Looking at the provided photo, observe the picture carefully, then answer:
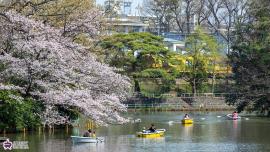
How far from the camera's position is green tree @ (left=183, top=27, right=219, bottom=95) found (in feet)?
202

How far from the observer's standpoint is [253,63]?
47938 mm

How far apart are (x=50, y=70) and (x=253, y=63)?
73.3 feet

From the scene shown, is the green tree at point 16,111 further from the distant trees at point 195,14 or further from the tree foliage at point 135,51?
the distant trees at point 195,14

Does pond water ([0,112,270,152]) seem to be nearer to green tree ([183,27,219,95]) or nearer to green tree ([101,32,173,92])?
green tree ([101,32,173,92])

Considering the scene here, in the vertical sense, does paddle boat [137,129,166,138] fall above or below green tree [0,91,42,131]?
below

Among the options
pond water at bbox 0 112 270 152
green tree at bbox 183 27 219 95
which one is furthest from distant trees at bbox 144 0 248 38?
pond water at bbox 0 112 270 152

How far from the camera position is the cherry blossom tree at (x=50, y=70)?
2898 centimetres

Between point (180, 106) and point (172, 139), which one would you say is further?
point (180, 106)

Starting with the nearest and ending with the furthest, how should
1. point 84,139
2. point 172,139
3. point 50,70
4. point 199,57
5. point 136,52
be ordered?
point 84,139
point 50,70
point 172,139
point 136,52
point 199,57

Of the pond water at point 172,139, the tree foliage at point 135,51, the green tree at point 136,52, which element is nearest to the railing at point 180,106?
the green tree at point 136,52

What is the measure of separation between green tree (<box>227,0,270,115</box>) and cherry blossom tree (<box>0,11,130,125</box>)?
59.6 feet

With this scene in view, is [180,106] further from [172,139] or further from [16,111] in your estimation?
[16,111]

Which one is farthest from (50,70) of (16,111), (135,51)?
(135,51)

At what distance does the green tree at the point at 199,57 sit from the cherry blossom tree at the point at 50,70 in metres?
30.7
